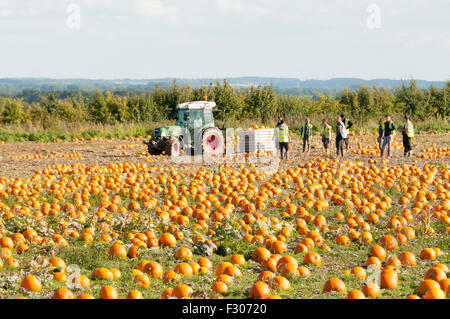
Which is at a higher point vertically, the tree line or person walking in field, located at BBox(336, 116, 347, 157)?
the tree line

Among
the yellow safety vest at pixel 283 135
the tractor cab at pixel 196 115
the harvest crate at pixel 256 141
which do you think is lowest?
the harvest crate at pixel 256 141

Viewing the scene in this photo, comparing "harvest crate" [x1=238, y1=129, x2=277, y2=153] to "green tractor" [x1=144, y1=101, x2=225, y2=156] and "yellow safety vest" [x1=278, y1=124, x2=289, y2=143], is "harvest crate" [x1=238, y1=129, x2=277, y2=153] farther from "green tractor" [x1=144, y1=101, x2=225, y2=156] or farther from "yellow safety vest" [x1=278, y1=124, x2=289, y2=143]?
"yellow safety vest" [x1=278, y1=124, x2=289, y2=143]

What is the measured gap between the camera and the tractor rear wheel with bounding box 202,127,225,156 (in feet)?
59.4

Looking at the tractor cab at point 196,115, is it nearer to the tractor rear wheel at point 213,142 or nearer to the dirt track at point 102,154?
the tractor rear wheel at point 213,142

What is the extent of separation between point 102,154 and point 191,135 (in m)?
3.84

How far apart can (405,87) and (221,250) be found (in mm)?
32963

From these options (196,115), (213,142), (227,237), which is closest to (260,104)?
(196,115)

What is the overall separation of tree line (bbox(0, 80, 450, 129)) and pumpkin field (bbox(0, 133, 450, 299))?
60.7 feet

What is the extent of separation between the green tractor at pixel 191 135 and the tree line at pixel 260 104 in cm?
1117

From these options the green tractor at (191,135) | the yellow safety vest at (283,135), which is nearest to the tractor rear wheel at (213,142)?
the green tractor at (191,135)

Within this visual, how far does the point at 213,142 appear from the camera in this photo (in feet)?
60.5

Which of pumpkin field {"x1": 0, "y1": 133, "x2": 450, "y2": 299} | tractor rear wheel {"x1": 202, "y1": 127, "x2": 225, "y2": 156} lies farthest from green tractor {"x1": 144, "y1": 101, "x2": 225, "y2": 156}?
pumpkin field {"x1": 0, "y1": 133, "x2": 450, "y2": 299}

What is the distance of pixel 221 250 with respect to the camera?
22.2ft

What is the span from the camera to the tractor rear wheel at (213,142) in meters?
18.1
